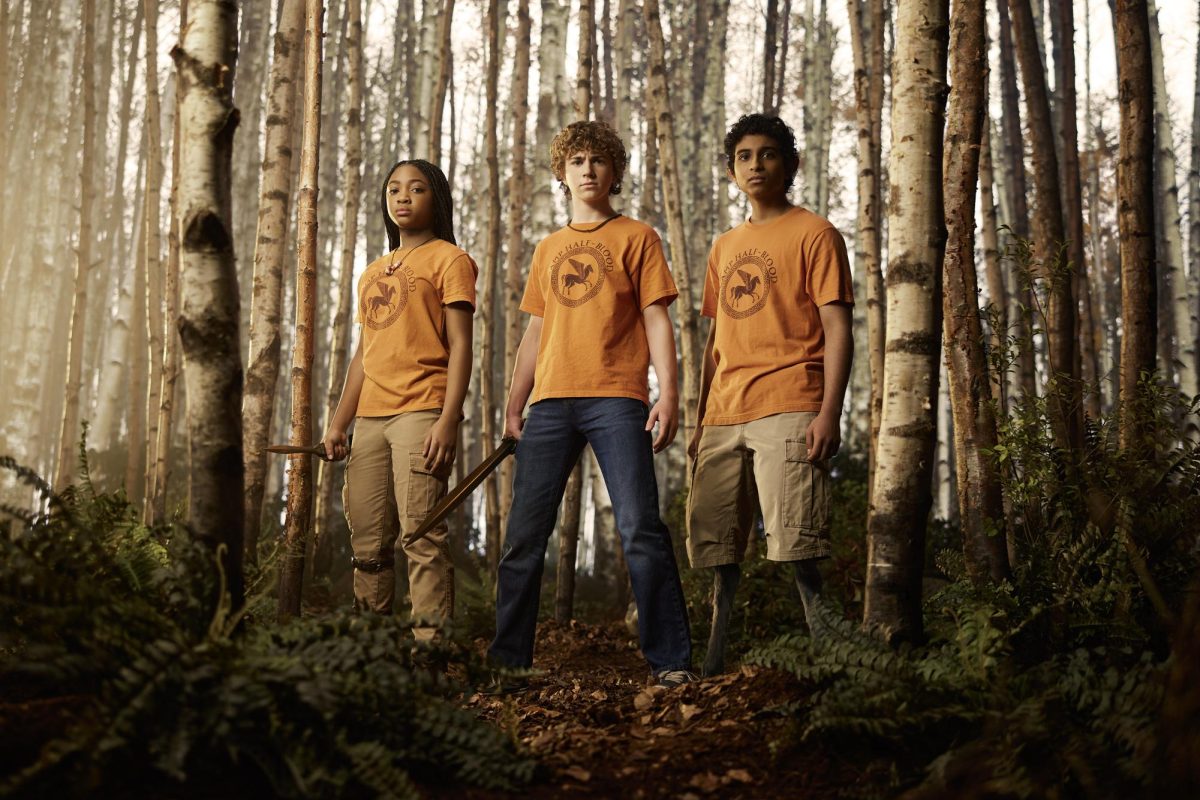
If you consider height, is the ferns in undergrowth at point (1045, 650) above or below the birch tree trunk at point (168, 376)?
below

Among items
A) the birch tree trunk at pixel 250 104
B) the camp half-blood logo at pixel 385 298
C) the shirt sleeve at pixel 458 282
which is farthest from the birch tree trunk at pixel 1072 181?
the birch tree trunk at pixel 250 104

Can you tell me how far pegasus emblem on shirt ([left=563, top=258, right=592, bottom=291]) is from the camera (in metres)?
4.11

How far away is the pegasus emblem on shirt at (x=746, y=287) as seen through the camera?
4.02 m

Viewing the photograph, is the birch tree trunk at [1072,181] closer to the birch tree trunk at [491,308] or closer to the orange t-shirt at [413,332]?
the birch tree trunk at [491,308]

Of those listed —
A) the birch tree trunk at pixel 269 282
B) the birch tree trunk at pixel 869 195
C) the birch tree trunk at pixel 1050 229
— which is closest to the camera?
the birch tree trunk at pixel 1050 229

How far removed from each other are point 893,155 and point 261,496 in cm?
418

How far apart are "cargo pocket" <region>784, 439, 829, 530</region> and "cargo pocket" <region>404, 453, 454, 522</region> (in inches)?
61.5

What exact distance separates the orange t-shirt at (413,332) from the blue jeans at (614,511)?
2.06 ft

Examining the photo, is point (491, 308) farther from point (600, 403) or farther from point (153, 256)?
point (600, 403)

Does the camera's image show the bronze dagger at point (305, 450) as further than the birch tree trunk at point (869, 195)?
No

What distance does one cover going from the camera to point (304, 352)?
17.3 feet

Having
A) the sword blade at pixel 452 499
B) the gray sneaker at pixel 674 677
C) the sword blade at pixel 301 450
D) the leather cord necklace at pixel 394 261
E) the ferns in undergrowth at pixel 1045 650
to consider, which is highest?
the leather cord necklace at pixel 394 261

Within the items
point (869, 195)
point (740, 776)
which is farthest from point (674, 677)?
point (869, 195)

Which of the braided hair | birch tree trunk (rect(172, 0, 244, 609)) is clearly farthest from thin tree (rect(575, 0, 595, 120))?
birch tree trunk (rect(172, 0, 244, 609))
